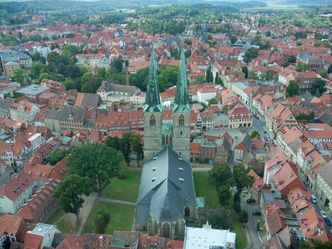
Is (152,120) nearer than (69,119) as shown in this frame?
Yes

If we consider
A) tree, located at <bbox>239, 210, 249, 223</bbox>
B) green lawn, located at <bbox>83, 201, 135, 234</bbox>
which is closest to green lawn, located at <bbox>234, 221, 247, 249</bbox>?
tree, located at <bbox>239, 210, 249, 223</bbox>

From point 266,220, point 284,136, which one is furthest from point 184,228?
point 284,136

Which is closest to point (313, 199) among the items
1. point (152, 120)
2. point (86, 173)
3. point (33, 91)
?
point (152, 120)

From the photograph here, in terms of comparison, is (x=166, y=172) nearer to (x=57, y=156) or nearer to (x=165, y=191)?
(x=165, y=191)

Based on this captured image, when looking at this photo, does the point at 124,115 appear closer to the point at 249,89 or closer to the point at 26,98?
the point at 26,98

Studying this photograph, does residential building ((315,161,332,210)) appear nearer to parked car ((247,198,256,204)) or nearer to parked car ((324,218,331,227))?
parked car ((324,218,331,227))

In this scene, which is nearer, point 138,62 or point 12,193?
point 12,193
